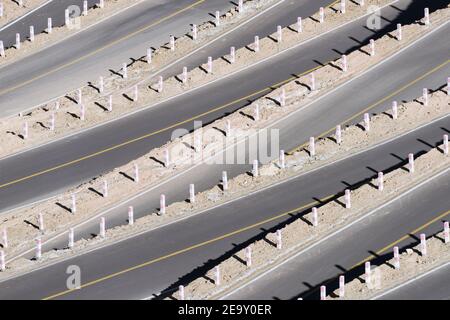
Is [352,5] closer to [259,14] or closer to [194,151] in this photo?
[259,14]

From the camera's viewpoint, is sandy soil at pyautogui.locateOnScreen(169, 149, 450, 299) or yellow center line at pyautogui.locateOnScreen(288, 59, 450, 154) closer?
sandy soil at pyautogui.locateOnScreen(169, 149, 450, 299)

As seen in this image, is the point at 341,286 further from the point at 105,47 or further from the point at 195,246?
the point at 105,47

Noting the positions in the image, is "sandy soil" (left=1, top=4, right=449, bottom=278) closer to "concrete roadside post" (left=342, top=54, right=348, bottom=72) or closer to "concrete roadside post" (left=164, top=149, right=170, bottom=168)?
"concrete roadside post" (left=164, top=149, right=170, bottom=168)

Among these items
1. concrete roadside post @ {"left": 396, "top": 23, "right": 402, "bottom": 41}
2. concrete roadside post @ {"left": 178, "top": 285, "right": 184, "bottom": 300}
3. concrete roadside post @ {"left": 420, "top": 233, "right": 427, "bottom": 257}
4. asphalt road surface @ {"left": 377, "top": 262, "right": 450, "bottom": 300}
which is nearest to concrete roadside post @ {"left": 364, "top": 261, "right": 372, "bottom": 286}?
asphalt road surface @ {"left": 377, "top": 262, "right": 450, "bottom": 300}

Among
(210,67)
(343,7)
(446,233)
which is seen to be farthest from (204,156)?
(343,7)

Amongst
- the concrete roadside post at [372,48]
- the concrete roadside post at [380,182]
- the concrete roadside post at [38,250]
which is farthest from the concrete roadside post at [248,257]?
the concrete roadside post at [372,48]
